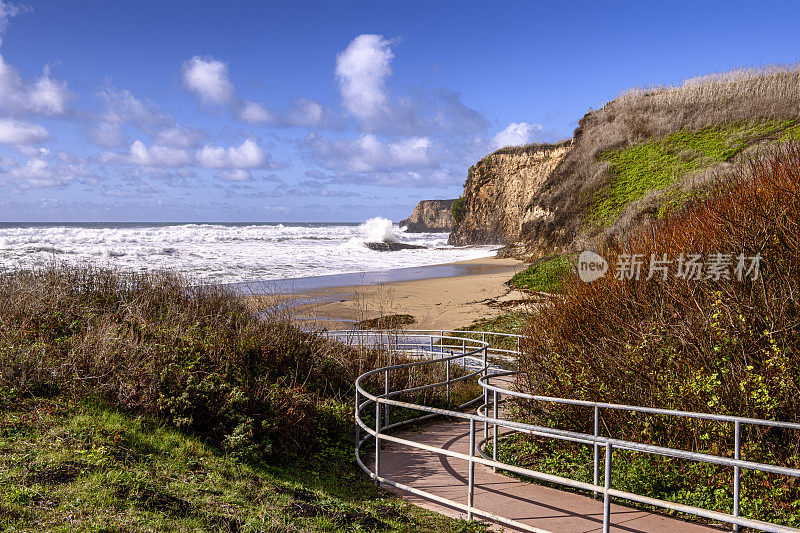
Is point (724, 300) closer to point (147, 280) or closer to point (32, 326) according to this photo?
point (32, 326)

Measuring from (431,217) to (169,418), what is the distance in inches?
4595

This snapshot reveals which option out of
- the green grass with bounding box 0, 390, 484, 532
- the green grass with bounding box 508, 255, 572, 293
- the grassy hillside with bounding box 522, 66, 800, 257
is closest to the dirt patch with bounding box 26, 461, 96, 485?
the green grass with bounding box 0, 390, 484, 532

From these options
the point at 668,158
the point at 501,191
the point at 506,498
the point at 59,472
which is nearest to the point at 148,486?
the point at 59,472

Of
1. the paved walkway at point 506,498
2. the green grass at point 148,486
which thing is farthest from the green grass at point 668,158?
the green grass at point 148,486

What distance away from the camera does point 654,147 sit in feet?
91.6

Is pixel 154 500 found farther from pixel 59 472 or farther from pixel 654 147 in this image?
pixel 654 147

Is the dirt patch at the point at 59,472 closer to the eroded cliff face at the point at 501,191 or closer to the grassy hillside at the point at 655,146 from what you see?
the grassy hillside at the point at 655,146

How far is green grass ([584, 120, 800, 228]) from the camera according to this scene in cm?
2380

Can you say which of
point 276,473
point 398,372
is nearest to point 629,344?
point 276,473

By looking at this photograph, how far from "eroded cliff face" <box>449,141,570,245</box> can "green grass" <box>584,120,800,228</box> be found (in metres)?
33.4

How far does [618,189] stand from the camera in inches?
1023

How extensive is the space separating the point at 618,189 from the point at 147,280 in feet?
70.6

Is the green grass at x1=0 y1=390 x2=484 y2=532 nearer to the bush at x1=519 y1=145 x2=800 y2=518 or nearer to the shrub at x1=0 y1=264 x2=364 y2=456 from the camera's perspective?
the shrub at x1=0 y1=264 x2=364 y2=456

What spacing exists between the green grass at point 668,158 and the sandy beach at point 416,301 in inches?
251
